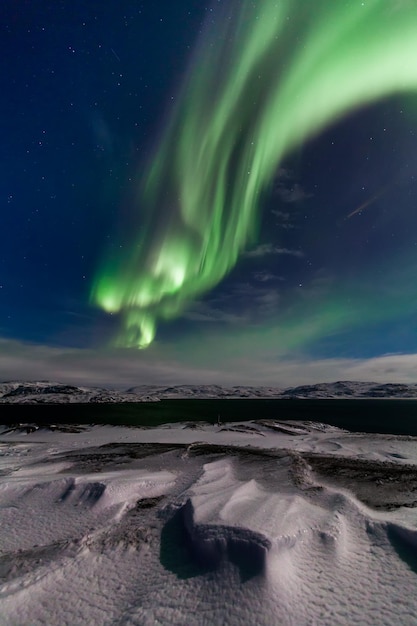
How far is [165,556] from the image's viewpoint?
13.8 m

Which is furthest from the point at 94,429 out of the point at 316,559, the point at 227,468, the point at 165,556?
the point at 316,559

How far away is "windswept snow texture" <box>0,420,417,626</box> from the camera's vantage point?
1053 centimetres

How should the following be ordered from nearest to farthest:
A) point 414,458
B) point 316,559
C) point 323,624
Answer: point 323,624 < point 316,559 < point 414,458

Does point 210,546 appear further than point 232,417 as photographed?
No

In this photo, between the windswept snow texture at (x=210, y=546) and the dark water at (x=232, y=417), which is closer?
the windswept snow texture at (x=210, y=546)

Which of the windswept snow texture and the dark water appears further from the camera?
the dark water

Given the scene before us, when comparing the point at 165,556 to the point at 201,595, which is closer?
the point at 201,595

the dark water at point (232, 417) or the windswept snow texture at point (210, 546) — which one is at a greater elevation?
the dark water at point (232, 417)

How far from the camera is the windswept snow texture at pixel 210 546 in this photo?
1053 centimetres

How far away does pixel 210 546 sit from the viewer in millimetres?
13148

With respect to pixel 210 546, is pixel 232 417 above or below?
above

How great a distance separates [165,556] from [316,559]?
6.75 m

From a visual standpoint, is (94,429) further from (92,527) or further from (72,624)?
(72,624)

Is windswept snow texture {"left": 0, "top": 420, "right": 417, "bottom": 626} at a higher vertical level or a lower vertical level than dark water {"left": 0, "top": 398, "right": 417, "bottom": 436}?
lower
